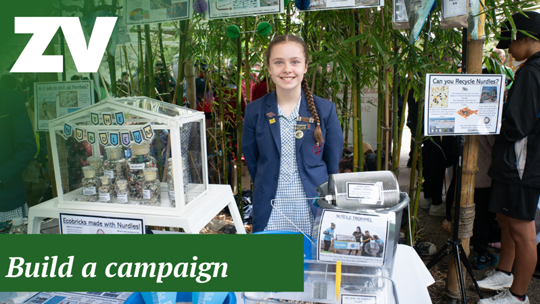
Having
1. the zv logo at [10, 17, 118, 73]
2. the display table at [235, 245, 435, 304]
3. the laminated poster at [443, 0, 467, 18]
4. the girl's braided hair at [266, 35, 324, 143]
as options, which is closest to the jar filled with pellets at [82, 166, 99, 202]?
the zv logo at [10, 17, 118, 73]

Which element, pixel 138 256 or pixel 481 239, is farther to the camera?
pixel 481 239

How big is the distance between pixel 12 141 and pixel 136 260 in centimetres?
135

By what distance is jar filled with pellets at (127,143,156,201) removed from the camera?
1.21 m

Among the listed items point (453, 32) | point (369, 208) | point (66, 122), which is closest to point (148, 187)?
point (66, 122)

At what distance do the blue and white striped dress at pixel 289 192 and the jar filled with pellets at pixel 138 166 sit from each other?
0.55 meters

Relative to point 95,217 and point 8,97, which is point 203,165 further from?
point 8,97

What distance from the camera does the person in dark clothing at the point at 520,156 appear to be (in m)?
1.84

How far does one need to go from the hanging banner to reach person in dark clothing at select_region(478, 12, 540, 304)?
1.64 metres

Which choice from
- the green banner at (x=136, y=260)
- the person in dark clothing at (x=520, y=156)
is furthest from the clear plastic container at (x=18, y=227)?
the person in dark clothing at (x=520, y=156)

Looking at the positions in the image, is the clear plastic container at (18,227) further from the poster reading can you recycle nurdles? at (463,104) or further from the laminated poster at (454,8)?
the laminated poster at (454,8)

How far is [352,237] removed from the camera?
89cm

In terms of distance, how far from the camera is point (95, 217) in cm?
118

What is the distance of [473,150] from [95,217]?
1.89 m

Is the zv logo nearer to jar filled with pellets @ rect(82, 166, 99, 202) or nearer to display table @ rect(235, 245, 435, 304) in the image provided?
jar filled with pellets @ rect(82, 166, 99, 202)
